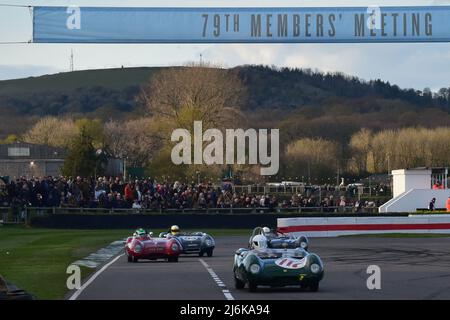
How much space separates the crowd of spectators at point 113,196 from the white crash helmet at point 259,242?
91.6ft

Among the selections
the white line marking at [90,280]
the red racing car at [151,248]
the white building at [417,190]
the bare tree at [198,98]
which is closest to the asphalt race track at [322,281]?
the white line marking at [90,280]

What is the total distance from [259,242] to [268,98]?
163m

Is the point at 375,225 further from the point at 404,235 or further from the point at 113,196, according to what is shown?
the point at 113,196

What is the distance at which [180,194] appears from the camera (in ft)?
187

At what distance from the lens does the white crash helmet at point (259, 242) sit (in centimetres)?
2566

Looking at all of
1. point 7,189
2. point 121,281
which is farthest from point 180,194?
point 121,281

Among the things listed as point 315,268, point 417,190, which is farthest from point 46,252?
point 417,190

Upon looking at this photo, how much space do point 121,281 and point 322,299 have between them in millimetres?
6394

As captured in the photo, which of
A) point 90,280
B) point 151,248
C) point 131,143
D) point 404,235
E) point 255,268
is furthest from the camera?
point 131,143

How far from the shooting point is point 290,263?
2214cm

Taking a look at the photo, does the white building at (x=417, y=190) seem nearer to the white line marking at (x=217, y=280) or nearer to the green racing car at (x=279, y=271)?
the white line marking at (x=217, y=280)

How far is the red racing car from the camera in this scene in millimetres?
32188
